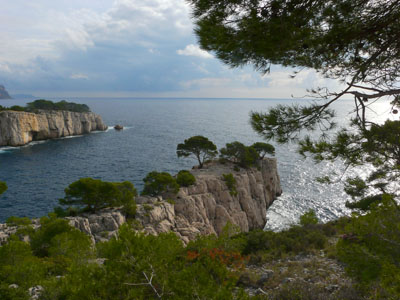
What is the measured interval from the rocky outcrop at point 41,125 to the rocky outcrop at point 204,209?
62101mm

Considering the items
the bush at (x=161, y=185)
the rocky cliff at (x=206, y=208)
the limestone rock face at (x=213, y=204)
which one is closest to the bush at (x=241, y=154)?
the rocky cliff at (x=206, y=208)

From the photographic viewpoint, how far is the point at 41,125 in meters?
81.8

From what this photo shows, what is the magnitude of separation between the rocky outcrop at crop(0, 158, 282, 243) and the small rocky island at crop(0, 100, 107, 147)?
204 feet

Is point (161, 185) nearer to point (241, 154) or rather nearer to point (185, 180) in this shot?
point (185, 180)


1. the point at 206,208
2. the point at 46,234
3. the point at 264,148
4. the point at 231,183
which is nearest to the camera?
the point at 46,234

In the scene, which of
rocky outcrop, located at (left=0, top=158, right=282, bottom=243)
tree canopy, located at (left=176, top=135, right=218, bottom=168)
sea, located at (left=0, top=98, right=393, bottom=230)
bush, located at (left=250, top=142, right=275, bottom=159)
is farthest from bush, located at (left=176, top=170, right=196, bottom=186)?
bush, located at (left=250, top=142, right=275, bottom=159)

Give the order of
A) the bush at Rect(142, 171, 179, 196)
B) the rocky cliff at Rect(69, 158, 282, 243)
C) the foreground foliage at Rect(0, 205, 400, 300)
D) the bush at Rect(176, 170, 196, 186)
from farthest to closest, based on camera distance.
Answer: the bush at Rect(176, 170, 196, 186) → the bush at Rect(142, 171, 179, 196) → the rocky cliff at Rect(69, 158, 282, 243) → the foreground foliage at Rect(0, 205, 400, 300)

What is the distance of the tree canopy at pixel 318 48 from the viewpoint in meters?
5.64

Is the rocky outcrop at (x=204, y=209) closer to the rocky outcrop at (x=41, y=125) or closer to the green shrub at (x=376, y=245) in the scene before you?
the green shrub at (x=376, y=245)

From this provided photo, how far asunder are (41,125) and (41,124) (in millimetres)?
329

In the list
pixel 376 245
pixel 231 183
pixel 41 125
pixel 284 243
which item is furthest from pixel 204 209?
pixel 41 125

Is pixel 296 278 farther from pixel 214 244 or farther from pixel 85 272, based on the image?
pixel 85 272

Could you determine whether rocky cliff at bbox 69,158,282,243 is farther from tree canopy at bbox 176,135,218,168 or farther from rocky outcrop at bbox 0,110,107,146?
rocky outcrop at bbox 0,110,107,146

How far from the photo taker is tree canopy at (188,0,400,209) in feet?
18.5
